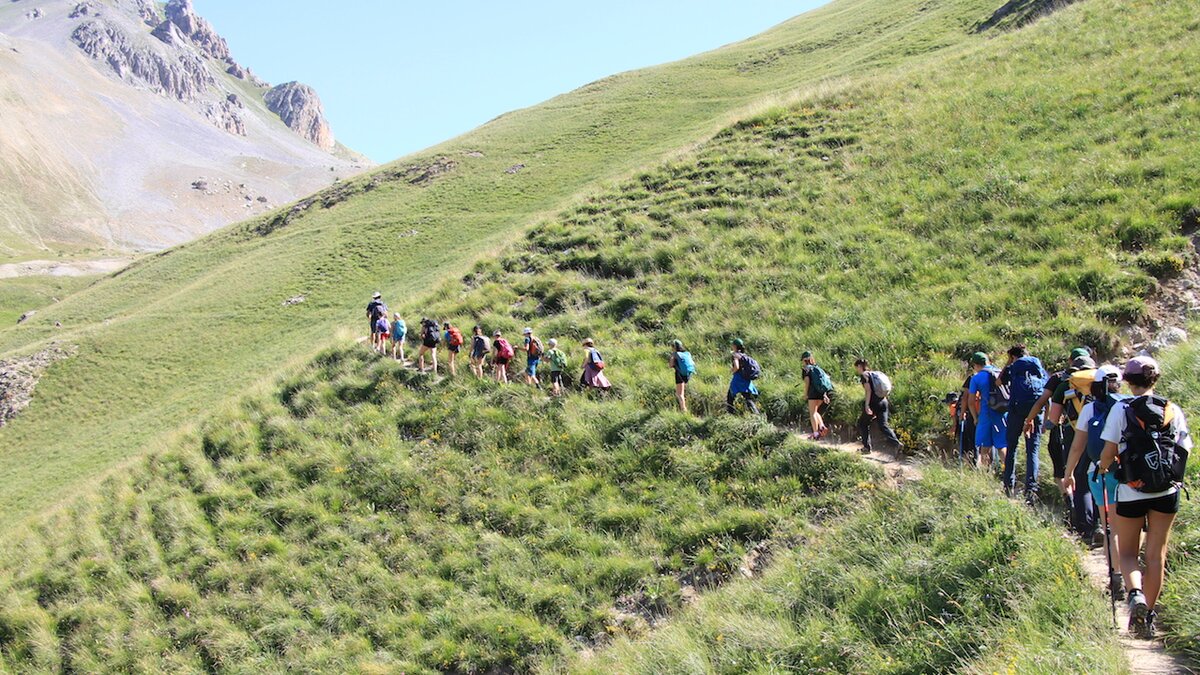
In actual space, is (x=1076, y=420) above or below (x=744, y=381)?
above

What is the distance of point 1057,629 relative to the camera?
518cm

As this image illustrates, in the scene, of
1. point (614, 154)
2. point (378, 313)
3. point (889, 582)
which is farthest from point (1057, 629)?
point (614, 154)

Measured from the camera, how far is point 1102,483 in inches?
243

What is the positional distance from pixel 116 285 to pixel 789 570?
6444 cm

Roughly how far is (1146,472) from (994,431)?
155 inches

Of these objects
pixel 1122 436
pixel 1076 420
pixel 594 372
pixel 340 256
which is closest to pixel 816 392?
pixel 1076 420

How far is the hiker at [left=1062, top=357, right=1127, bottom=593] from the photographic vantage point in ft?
19.4

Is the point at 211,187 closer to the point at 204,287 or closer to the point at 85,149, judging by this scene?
the point at 85,149

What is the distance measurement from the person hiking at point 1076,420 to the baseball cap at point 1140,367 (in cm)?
111

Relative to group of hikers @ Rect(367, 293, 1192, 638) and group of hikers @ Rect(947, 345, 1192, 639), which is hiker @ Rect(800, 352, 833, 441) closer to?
group of hikers @ Rect(367, 293, 1192, 638)

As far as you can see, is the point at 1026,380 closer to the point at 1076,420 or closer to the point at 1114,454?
the point at 1076,420

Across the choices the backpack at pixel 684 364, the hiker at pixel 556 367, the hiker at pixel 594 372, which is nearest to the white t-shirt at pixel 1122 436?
the backpack at pixel 684 364

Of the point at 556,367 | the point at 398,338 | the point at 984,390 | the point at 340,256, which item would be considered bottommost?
the point at 984,390

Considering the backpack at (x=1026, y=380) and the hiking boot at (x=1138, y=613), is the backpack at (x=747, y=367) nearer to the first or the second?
the backpack at (x=1026, y=380)
